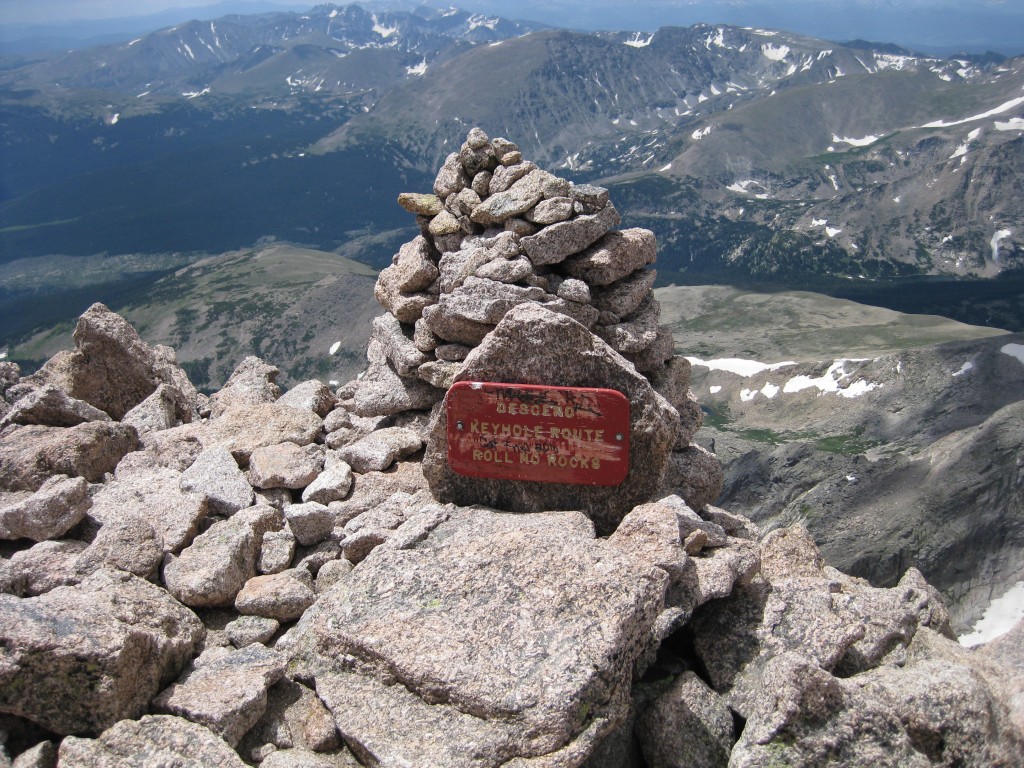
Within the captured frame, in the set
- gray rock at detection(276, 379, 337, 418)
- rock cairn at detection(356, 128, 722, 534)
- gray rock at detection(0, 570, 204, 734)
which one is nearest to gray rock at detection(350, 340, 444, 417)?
rock cairn at detection(356, 128, 722, 534)

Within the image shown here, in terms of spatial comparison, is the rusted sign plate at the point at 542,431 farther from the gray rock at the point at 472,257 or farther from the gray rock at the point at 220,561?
the gray rock at the point at 472,257

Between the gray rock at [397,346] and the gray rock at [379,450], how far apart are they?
4.93ft

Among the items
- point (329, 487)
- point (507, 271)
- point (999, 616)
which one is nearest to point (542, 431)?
point (329, 487)

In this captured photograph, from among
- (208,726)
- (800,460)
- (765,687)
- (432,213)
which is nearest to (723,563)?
(765,687)

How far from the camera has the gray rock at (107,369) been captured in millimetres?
18750

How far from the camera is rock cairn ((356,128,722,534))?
424 inches

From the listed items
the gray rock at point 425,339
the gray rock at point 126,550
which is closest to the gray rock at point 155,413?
the gray rock at point 425,339

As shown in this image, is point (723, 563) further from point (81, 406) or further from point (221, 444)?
point (81, 406)

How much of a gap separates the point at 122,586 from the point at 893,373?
200 metres

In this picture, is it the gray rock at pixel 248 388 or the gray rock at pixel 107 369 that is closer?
the gray rock at pixel 107 369

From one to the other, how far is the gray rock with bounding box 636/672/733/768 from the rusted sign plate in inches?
124

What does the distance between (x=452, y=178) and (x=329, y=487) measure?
789cm

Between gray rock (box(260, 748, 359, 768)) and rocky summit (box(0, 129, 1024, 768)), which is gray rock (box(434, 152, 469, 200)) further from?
gray rock (box(260, 748, 359, 768))

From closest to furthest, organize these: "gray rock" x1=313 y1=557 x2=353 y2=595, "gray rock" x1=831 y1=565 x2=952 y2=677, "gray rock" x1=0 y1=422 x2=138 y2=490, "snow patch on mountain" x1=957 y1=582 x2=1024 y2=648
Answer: "gray rock" x1=831 y1=565 x2=952 y2=677 < "gray rock" x1=313 y1=557 x2=353 y2=595 < "gray rock" x1=0 y1=422 x2=138 y2=490 < "snow patch on mountain" x1=957 y1=582 x2=1024 y2=648
